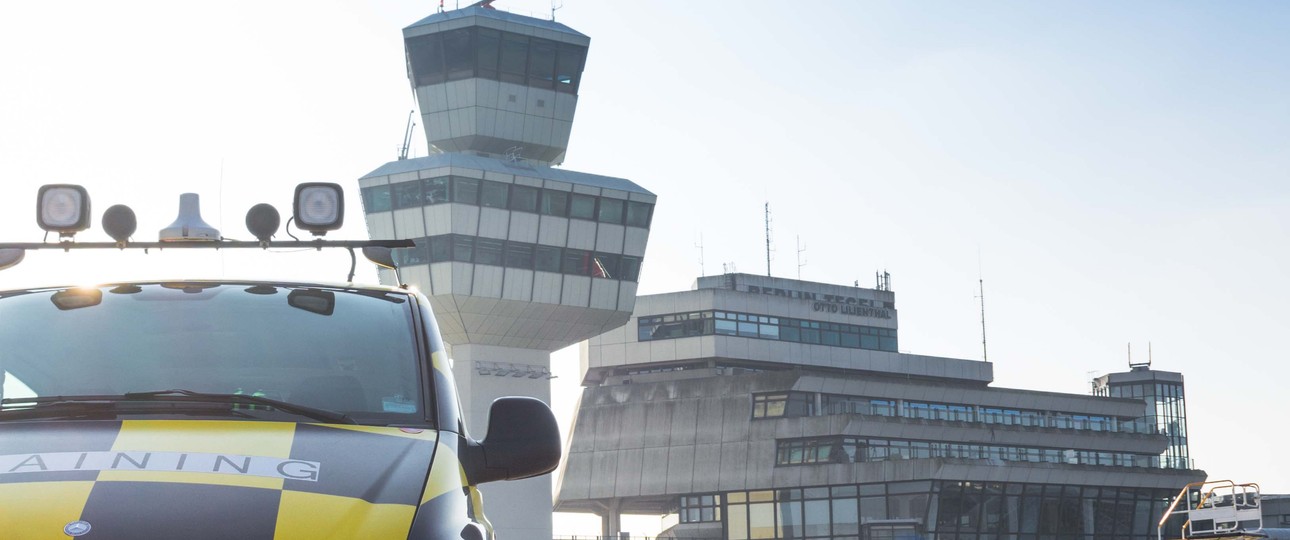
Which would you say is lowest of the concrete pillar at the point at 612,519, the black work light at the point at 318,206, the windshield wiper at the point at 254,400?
the concrete pillar at the point at 612,519

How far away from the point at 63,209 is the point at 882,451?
272 feet

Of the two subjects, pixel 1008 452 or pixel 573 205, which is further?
pixel 1008 452

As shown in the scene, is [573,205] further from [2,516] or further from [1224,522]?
[2,516]

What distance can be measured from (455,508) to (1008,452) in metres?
88.8

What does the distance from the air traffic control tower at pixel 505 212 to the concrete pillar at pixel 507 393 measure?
82 mm

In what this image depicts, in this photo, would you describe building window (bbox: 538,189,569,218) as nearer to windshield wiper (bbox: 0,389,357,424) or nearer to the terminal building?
the terminal building

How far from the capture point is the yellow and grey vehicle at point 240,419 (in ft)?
12.0

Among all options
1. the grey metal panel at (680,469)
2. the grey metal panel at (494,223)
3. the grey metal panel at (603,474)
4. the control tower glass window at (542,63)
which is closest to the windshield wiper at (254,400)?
the grey metal panel at (494,223)

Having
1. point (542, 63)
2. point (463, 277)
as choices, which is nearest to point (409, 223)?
point (463, 277)

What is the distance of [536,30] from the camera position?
74062mm

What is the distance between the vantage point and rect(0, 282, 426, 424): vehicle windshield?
4539 millimetres

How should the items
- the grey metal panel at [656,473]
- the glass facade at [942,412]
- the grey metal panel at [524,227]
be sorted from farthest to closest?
the grey metal panel at [656,473], the glass facade at [942,412], the grey metal panel at [524,227]

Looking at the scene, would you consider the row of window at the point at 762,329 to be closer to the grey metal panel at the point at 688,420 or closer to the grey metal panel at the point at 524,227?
the grey metal panel at the point at 688,420

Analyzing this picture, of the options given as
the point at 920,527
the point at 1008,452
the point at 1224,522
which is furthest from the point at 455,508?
the point at 1008,452
